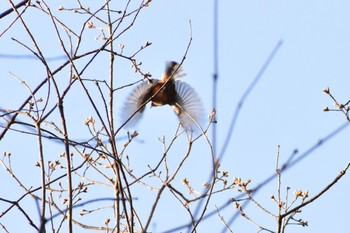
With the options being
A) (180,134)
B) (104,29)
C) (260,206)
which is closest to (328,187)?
(260,206)

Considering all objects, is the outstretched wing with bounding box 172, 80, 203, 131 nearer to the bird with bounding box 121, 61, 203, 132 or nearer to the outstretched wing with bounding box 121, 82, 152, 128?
the bird with bounding box 121, 61, 203, 132

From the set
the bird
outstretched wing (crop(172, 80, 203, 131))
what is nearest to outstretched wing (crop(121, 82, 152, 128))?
the bird

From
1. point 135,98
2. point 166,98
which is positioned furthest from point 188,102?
point 135,98

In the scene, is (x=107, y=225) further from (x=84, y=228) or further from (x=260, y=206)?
(x=260, y=206)

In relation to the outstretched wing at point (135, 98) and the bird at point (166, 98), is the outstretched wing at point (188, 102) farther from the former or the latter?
the outstretched wing at point (135, 98)

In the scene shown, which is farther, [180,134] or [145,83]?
[145,83]

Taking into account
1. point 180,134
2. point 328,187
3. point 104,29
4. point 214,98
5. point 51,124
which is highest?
point 104,29

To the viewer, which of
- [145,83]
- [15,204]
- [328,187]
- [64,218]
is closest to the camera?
[15,204]

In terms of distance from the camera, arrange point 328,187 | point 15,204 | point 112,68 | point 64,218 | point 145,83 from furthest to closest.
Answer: point 145,83, point 112,68, point 64,218, point 328,187, point 15,204

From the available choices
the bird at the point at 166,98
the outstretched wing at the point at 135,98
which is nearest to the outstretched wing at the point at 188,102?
the bird at the point at 166,98

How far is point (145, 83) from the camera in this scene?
3.75 m

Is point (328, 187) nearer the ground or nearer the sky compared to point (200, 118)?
nearer the ground

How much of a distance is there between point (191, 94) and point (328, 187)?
150 centimetres

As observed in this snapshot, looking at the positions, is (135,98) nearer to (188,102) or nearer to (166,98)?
(166,98)
